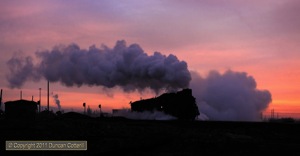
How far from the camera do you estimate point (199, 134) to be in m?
34.1

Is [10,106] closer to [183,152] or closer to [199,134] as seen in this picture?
[199,134]

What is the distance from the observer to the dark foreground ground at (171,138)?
24.0m

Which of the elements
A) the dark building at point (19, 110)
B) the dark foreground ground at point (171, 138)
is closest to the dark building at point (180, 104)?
the dark foreground ground at point (171, 138)

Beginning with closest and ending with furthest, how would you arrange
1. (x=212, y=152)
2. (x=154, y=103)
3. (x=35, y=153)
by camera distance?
(x=35, y=153) → (x=212, y=152) → (x=154, y=103)

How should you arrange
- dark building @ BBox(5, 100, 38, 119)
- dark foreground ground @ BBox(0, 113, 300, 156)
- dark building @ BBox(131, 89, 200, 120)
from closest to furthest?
dark foreground ground @ BBox(0, 113, 300, 156)
dark building @ BBox(5, 100, 38, 119)
dark building @ BBox(131, 89, 200, 120)

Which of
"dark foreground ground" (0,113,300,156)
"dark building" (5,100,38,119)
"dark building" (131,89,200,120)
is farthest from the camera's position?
"dark building" (131,89,200,120)


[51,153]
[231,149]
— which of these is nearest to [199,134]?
[231,149]

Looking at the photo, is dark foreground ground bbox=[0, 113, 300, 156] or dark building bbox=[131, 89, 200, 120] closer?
dark foreground ground bbox=[0, 113, 300, 156]

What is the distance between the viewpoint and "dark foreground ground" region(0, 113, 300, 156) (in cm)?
2399

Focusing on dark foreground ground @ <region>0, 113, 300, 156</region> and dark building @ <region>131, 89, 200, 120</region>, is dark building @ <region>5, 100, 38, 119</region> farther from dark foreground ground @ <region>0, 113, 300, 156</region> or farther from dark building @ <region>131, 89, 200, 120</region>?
dark building @ <region>131, 89, 200, 120</region>

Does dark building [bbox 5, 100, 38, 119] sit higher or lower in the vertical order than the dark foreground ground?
higher

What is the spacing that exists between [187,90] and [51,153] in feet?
132

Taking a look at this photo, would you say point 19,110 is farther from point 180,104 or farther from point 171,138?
point 171,138

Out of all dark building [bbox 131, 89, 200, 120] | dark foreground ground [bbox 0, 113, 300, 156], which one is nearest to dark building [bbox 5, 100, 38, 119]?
dark foreground ground [bbox 0, 113, 300, 156]
